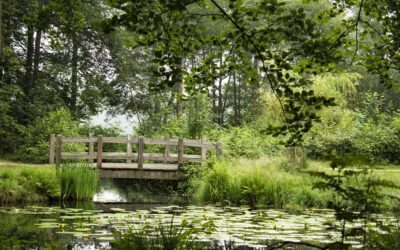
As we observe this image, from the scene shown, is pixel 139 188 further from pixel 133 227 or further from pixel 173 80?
pixel 173 80

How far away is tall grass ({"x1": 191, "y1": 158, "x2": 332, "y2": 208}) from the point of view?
11875 mm

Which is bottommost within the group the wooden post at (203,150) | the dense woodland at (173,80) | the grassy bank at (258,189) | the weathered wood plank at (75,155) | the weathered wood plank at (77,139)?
the grassy bank at (258,189)

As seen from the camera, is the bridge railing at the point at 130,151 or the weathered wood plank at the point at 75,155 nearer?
the weathered wood plank at the point at 75,155

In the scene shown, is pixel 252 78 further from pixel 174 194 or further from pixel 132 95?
pixel 132 95

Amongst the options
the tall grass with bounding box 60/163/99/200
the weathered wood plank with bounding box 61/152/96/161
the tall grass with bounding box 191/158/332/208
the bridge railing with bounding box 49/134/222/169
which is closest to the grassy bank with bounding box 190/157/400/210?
the tall grass with bounding box 191/158/332/208

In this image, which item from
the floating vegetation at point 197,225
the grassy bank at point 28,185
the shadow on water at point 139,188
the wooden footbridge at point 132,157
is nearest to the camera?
the floating vegetation at point 197,225

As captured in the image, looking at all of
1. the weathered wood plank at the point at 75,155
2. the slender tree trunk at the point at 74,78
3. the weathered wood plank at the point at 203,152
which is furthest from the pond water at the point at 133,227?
the slender tree trunk at the point at 74,78

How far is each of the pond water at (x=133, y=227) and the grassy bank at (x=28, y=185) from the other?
1.16 meters

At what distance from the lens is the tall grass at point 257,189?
39.0 ft

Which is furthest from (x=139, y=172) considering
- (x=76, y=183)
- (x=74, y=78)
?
(x=74, y=78)

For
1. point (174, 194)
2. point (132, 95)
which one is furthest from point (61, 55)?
point (174, 194)

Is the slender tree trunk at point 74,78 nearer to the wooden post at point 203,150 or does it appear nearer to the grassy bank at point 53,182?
the wooden post at point 203,150

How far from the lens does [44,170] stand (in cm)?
1222

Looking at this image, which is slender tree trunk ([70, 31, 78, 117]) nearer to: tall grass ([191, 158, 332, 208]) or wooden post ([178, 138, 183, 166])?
wooden post ([178, 138, 183, 166])
